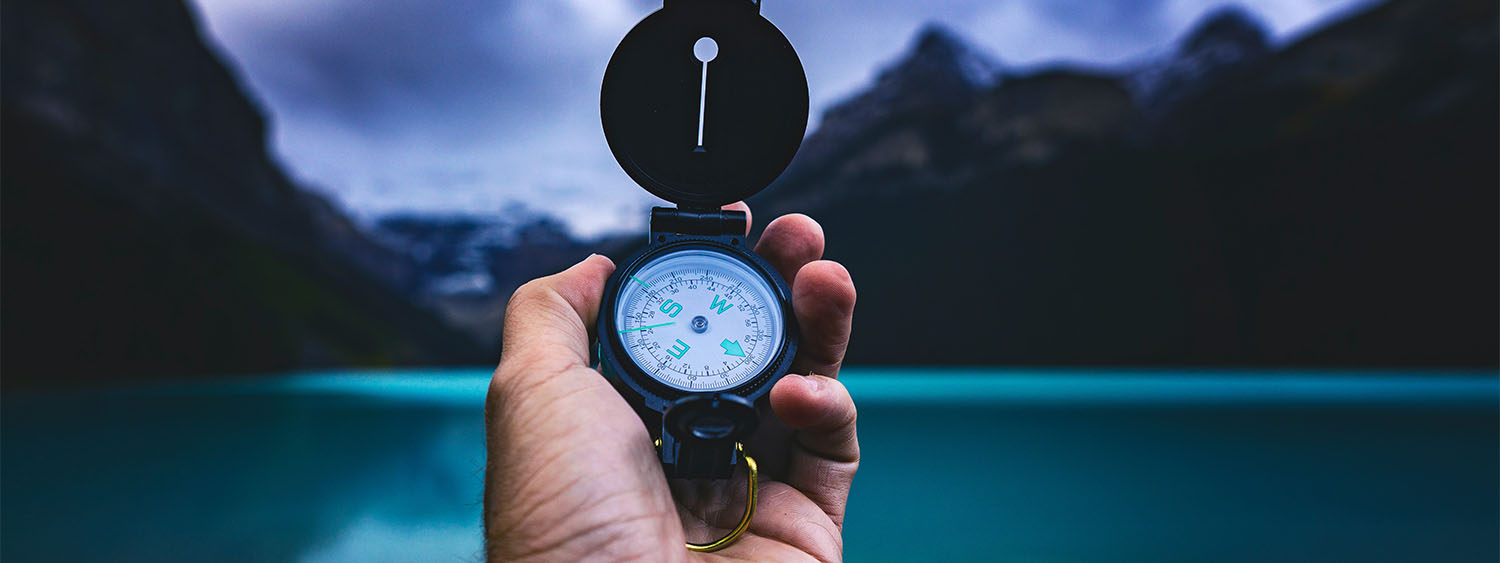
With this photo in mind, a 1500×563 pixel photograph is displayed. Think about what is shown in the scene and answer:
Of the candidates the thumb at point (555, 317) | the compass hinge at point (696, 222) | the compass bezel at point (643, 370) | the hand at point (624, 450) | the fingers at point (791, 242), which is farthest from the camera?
the fingers at point (791, 242)

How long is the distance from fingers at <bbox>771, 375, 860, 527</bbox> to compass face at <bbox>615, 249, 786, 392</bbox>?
115 millimetres

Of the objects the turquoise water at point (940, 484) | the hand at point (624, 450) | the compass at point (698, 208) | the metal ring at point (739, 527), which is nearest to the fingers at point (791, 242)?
the hand at point (624, 450)

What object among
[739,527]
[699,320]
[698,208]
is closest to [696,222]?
[698,208]

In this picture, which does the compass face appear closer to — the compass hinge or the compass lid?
the compass hinge

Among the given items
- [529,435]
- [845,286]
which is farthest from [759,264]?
[529,435]

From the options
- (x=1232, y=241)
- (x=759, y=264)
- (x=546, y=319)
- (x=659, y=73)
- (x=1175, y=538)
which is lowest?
(x=1175, y=538)

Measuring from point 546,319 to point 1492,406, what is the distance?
2285 cm

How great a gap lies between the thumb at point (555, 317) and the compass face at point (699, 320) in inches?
2.5

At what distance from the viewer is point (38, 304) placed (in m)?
27.4

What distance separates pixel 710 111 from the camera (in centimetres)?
169

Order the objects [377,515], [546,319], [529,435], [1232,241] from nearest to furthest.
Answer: [529,435] < [546,319] < [377,515] < [1232,241]

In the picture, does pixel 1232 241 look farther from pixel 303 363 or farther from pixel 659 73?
pixel 303 363

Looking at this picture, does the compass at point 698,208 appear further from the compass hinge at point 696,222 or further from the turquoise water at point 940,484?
the turquoise water at point 940,484

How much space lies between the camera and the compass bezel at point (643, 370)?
4.89 feet
